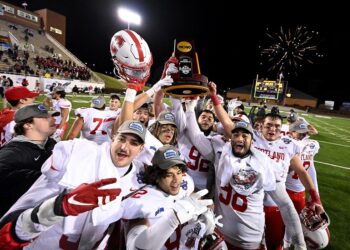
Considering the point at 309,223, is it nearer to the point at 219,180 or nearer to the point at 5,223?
the point at 219,180

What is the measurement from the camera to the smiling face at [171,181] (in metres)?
2.17

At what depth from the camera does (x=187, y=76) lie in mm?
3182

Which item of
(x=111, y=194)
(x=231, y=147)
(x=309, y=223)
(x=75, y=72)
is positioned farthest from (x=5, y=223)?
(x=75, y=72)

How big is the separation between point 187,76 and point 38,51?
1901 inches

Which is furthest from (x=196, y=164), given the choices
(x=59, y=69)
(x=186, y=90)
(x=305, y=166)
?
(x=59, y=69)

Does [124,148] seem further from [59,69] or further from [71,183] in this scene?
[59,69]

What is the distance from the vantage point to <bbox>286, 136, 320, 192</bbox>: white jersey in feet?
13.2

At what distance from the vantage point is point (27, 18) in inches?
1939

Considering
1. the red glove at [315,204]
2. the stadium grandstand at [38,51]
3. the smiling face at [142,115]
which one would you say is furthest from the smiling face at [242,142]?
the stadium grandstand at [38,51]

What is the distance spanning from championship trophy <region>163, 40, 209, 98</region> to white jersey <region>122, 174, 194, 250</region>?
1.45m

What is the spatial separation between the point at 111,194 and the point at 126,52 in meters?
1.86

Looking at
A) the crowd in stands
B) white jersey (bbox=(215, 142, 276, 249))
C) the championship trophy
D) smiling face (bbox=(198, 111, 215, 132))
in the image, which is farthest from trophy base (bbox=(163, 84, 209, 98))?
the crowd in stands

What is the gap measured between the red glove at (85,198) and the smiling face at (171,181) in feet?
2.31

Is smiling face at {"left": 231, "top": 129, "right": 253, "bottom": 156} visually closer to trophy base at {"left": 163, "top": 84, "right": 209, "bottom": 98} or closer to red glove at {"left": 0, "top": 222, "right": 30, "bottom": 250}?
trophy base at {"left": 163, "top": 84, "right": 209, "bottom": 98}
